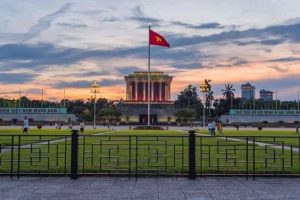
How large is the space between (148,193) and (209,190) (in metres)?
1.33

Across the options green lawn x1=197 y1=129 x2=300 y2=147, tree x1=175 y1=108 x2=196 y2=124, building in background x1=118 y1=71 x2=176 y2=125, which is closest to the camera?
green lawn x1=197 y1=129 x2=300 y2=147

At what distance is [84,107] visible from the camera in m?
122

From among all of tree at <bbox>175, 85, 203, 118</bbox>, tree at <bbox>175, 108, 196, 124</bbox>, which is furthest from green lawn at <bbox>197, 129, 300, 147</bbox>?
tree at <bbox>175, 85, 203, 118</bbox>

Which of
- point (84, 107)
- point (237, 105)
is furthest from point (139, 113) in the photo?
point (237, 105)

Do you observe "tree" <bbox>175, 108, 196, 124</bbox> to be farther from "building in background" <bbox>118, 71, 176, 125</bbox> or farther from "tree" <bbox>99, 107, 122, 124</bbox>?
"tree" <bbox>99, 107, 122, 124</bbox>

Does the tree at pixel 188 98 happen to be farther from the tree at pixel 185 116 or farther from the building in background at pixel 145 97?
the tree at pixel 185 116

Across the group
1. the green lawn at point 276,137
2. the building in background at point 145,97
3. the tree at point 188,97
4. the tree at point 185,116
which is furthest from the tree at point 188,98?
the green lawn at point 276,137

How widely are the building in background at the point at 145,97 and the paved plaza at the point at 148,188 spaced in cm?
9156

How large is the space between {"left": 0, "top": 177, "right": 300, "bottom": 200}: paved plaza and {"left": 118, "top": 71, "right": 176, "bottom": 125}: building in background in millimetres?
91561

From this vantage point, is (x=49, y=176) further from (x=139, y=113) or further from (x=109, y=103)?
(x=109, y=103)

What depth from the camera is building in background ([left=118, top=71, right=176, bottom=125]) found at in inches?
4099

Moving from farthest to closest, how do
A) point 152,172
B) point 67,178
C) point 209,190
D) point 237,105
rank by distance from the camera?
1. point 237,105
2. point 152,172
3. point 67,178
4. point 209,190

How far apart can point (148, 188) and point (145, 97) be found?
109m

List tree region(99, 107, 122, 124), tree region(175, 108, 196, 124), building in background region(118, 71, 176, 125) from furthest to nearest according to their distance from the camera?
building in background region(118, 71, 176, 125) < tree region(99, 107, 122, 124) < tree region(175, 108, 196, 124)
